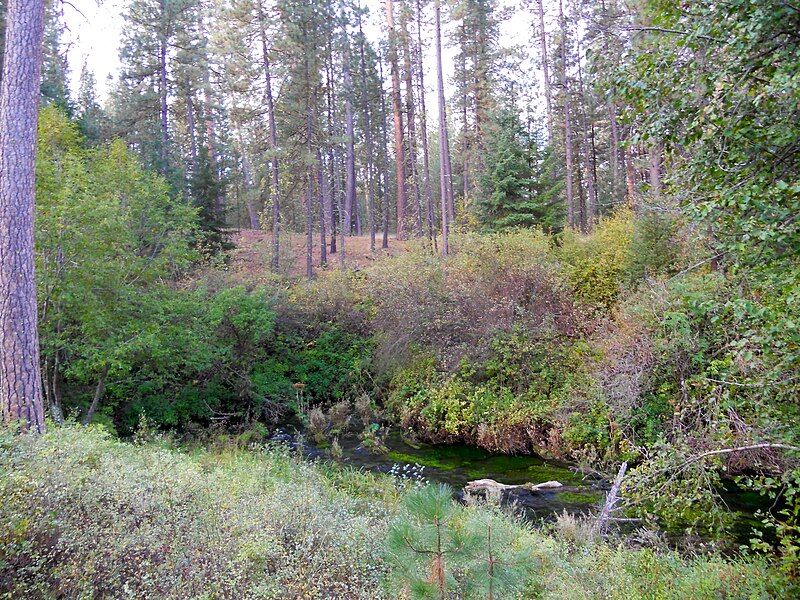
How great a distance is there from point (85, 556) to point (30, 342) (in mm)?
3736

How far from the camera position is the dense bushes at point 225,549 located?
336 centimetres

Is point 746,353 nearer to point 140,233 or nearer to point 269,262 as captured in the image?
point 140,233

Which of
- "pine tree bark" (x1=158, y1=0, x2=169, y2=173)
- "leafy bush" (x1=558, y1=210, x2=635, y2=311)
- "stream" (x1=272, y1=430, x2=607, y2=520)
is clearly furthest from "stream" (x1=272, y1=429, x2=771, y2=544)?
"pine tree bark" (x1=158, y1=0, x2=169, y2=173)

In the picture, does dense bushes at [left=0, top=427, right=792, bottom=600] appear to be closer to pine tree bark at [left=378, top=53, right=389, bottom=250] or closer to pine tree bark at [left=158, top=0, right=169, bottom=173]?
pine tree bark at [left=158, top=0, right=169, bottom=173]

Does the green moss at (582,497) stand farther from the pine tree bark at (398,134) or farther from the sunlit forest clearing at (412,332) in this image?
the pine tree bark at (398,134)

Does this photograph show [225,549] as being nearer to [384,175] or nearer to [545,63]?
[545,63]

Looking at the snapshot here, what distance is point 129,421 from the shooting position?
11.1m

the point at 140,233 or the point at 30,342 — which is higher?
the point at 140,233

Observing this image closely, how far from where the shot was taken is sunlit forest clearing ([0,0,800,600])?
10.7 feet

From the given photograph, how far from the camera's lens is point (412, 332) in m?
13.8

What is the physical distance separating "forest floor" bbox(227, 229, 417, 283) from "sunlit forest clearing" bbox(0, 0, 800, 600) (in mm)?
389

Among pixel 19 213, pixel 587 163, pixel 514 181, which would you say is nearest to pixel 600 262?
pixel 514 181

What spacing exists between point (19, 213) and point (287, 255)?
1619 cm

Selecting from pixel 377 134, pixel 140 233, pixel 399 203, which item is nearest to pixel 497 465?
pixel 140 233
